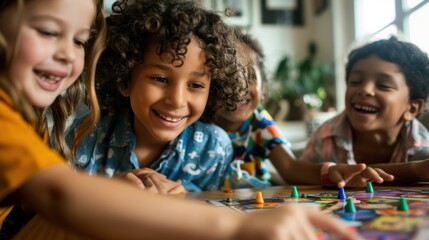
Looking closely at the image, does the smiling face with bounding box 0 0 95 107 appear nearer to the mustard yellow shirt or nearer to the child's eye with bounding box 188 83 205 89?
the mustard yellow shirt

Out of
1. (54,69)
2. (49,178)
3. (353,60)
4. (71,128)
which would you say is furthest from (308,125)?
(49,178)

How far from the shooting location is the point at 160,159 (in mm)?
1126

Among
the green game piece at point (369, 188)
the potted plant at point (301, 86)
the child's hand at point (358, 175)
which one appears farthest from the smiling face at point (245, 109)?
the potted plant at point (301, 86)

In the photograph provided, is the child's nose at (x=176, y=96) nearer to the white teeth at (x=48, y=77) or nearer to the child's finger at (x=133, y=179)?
the child's finger at (x=133, y=179)

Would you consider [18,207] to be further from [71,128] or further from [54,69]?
[54,69]

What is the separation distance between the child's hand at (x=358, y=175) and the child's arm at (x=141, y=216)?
21.0 inches

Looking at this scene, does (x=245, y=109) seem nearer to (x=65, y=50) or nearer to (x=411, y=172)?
(x=411, y=172)

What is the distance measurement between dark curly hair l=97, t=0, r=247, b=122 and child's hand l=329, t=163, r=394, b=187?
1.24 ft

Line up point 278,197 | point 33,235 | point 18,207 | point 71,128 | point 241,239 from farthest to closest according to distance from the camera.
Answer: point 71,128, point 18,207, point 278,197, point 33,235, point 241,239

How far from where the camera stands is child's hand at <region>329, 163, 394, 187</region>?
0.91 m

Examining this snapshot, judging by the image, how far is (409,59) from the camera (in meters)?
1.36

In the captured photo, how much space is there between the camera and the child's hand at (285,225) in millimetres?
390

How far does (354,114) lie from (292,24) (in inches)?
92.8

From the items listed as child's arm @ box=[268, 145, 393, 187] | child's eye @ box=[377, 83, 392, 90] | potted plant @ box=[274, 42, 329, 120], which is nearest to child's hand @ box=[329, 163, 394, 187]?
child's arm @ box=[268, 145, 393, 187]
